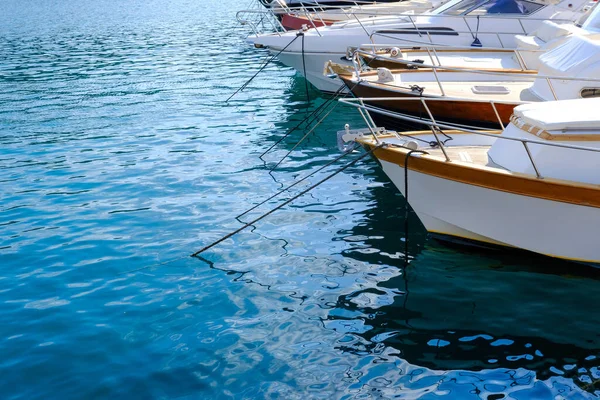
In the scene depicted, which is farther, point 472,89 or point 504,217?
point 472,89

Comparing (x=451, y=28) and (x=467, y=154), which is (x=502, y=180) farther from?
(x=451, y=28)

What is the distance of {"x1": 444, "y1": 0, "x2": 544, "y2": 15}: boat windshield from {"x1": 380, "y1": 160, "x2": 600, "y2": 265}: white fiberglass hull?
8.46 m

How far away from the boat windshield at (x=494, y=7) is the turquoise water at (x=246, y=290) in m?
4.65

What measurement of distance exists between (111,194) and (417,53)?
6.09 m

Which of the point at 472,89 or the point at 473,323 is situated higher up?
the point at 472,89

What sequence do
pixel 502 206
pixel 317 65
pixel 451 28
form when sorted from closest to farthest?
pixel 502 206, pixel 451 28, pixel 317 65

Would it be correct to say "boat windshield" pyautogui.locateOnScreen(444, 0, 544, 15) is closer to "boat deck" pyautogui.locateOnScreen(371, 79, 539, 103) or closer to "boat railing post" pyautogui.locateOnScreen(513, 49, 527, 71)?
"boat railing post" pyautogui.locateOnScreen(513, 49, 527, 71)

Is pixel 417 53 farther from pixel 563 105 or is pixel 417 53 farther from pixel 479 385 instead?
pixel 479 385

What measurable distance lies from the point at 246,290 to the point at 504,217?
2.66 metres

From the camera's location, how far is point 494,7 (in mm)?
14875

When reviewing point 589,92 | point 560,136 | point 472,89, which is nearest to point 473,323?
point 560,136

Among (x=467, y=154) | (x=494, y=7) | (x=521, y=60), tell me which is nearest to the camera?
(x=467, y=154)

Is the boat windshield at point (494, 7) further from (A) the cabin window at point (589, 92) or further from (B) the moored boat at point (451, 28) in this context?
(A) the cabin window at point (589, 92)

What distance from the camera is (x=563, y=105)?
7.21 m
